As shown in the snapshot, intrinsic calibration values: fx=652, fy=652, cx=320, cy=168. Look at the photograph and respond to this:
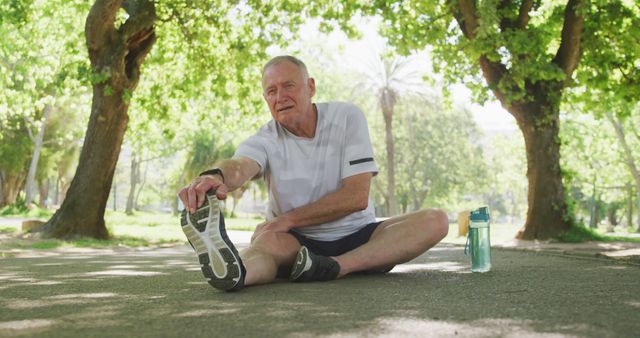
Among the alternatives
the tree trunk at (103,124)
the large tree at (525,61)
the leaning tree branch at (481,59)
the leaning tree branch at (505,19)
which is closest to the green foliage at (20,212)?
the tree trunk at (103,124)

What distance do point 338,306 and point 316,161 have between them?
1435 millimetres

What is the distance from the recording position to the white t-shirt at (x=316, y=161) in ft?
13.9

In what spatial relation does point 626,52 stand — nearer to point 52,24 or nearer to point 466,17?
point 466,17

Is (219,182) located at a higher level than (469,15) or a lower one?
lower

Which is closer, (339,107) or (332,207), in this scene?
(332,207)

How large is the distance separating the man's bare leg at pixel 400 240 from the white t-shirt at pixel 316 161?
199 millimetres

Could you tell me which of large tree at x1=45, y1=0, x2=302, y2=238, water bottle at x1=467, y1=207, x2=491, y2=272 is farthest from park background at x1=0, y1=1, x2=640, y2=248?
water bottle at x1=467, y1=207, x2=491, y2=272

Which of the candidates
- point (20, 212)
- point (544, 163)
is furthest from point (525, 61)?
point (20, 212)

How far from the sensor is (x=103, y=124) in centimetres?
1246

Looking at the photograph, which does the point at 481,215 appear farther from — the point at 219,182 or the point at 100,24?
the point at 100,24

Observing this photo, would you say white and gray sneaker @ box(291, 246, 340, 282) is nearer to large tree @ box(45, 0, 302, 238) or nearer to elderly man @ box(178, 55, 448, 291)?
elderly man @ box(178, 55, 448, 291)

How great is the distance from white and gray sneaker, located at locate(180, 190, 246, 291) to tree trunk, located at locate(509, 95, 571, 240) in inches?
418

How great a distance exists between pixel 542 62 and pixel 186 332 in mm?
10368

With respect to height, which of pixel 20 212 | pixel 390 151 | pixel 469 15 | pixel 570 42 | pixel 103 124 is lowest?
pixel 20 212
